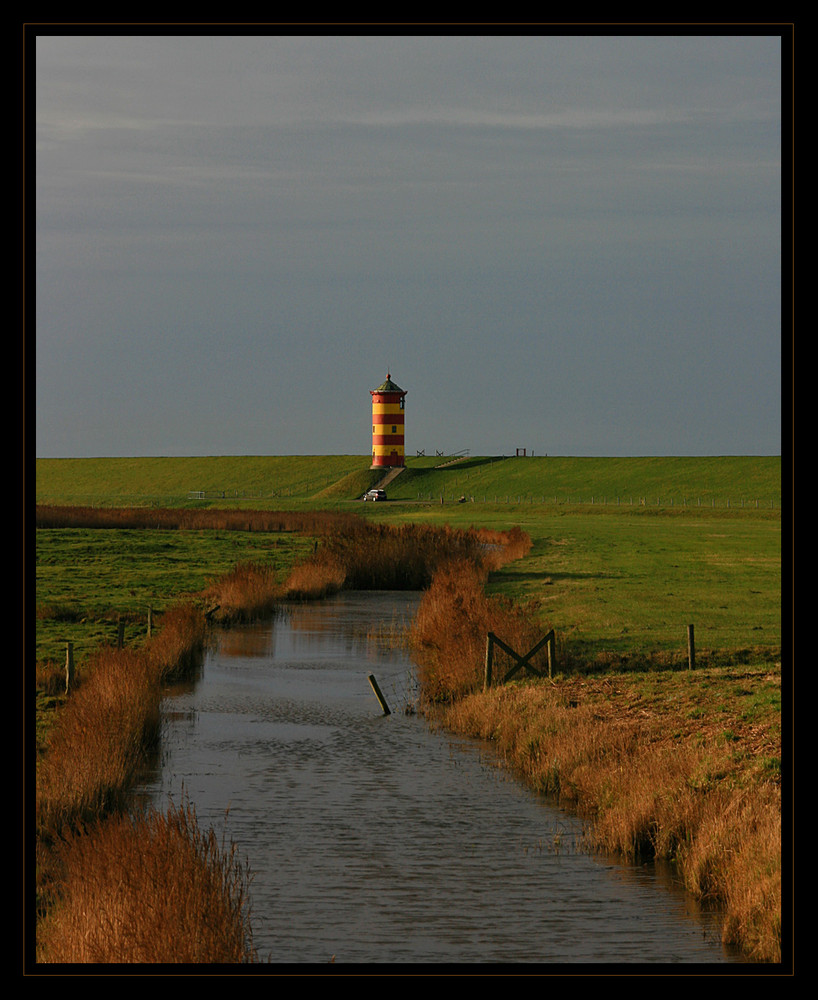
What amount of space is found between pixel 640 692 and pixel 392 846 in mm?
8817

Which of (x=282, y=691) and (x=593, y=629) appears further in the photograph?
(x=593, y=629)

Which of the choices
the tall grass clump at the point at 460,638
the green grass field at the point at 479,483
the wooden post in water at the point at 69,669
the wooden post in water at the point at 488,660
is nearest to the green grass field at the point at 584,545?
the green grass field at the point at 479,483

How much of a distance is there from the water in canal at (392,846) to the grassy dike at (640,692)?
0.62 m

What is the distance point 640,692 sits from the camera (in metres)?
24.1

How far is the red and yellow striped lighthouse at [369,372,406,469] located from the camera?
152 m

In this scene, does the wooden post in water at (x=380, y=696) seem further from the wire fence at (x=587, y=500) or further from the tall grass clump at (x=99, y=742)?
the wire fence at (x=587, y=500)

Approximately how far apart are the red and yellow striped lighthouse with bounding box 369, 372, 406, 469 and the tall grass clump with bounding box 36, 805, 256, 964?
140 meters

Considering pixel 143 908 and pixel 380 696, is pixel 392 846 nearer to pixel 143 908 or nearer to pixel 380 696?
pixel 143 908

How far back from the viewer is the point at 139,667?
25.4 metres

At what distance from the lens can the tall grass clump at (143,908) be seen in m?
11.2

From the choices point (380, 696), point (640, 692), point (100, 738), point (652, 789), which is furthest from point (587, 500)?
point (652, 789)

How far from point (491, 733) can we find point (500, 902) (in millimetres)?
8785
